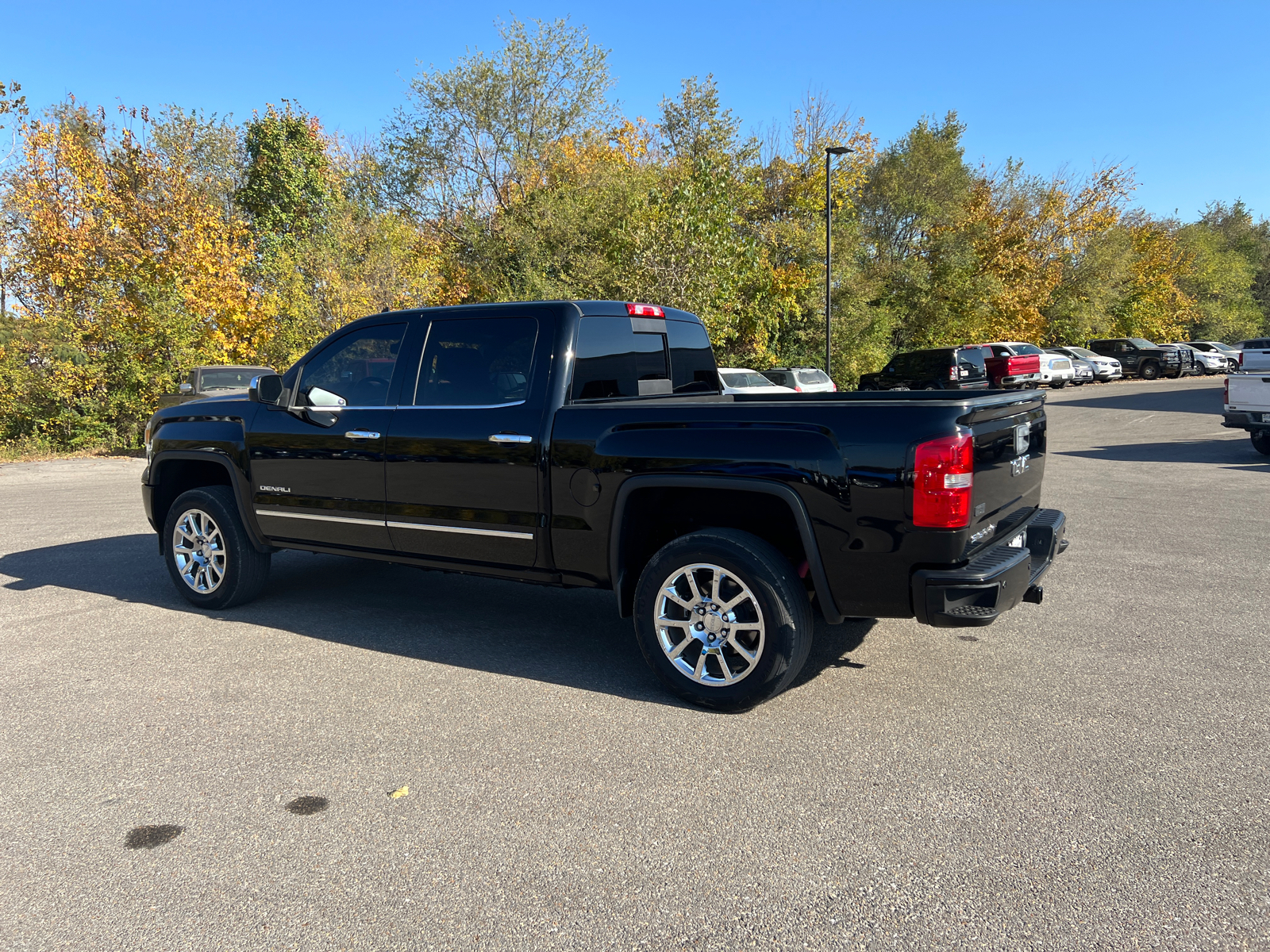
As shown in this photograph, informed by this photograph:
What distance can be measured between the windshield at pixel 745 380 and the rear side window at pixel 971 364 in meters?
8.00

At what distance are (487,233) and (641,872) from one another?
3136cm

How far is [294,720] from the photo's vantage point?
13.8 feet

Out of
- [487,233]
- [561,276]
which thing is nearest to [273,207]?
[487,233]

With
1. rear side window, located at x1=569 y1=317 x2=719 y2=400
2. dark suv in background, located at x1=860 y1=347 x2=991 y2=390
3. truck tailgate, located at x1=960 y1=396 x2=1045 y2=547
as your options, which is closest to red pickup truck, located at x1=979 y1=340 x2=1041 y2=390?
dark suv in background, located at x1=860 y1=347 x2=991 y2=390

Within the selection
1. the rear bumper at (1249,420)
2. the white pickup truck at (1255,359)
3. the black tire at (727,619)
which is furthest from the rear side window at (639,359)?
the white pickup truck at (1255,359)

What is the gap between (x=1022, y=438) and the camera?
4.51 m

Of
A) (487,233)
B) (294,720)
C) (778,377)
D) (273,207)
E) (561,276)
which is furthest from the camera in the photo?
(273,207)

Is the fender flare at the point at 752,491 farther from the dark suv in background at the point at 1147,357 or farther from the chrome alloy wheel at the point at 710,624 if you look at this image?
the dark suv in background at the point at 1147,357

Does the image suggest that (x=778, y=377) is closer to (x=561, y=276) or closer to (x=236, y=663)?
(x=561, y=276)

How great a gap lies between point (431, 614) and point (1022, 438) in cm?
379

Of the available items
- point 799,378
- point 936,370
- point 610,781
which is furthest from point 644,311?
point 936,370

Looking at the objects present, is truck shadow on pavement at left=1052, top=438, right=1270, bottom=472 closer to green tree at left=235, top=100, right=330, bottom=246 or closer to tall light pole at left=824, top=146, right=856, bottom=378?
tall light pole at left=824, top=146, right=856, bottom=378

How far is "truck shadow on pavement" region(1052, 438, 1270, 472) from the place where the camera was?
42.8 feet

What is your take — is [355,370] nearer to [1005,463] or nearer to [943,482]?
[943,482]
